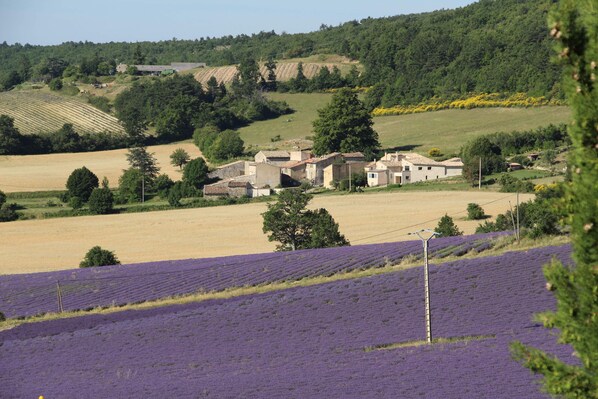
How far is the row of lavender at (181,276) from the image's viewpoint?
2791 cm

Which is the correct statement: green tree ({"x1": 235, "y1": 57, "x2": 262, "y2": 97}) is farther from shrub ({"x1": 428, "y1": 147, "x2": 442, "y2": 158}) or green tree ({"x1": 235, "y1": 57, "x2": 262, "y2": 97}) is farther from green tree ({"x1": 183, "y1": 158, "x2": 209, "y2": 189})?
green tree ({"x1": 183, "y1": 158, "x2": 209, "y2": 189})

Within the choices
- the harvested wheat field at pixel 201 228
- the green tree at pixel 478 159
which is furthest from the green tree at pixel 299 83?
the harvested wheat field at pixel 201 228

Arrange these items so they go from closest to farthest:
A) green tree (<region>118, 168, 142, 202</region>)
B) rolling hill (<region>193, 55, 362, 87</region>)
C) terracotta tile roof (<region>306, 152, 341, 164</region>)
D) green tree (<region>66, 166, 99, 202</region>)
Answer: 1. green tree (<region>66, 166, 99, 202</region>)
2. green tree (<region>118, 168, 142, 202</region>)
3. terracotta tile roof (<region>306, 152, 341, 164</region>)
4. rolling hill (<region>193, 55, 362, 87</region>)

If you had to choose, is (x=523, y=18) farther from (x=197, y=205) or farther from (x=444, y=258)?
(x=444, y=258)

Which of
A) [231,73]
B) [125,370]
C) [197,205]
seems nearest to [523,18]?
[231,73]

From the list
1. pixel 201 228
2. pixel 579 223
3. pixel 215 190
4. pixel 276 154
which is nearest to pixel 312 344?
pixel 579 223

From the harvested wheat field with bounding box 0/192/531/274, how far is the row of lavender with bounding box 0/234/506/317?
8208mm

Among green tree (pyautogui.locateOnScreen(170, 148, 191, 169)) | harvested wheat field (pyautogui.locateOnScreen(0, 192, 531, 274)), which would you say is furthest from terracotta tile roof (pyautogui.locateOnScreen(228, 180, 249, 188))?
green tree (pyautogui.locateOnScreen(170, 148, 191, 169))

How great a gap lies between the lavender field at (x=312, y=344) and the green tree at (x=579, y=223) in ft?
20.5

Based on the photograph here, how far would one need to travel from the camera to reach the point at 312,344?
2006 centimetres

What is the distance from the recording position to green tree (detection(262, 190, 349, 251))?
38.2 m

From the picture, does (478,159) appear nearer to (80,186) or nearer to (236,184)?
(236,184)

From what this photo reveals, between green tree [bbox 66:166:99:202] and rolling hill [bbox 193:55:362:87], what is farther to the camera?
rolling hill [bbox 193:55:362:87]

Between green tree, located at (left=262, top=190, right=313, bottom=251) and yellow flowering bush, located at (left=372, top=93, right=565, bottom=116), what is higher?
yellow flowering bush, located at (left=372, top=93, right=565, bottom=116)
